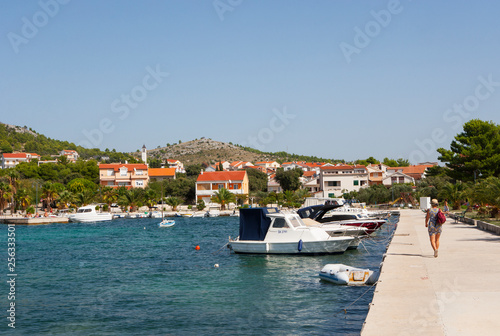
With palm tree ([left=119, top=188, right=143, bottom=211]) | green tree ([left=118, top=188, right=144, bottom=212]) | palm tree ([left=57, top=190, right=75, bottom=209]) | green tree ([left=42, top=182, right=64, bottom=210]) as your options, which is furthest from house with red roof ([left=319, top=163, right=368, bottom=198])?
green tree ([left=42, top=182, right=64, bottom=210])

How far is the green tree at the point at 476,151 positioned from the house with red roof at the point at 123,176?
72.4 m

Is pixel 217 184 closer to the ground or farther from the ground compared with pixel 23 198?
farther from the ground

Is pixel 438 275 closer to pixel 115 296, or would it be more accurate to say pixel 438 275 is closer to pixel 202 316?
pixel 202 316

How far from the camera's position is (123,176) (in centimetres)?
11831

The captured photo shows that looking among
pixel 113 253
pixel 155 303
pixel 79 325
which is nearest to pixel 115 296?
pixel 155 303

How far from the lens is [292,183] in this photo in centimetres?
11269

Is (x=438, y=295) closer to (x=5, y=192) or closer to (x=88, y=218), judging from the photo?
(x=88, y=218)

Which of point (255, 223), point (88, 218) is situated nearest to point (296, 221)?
point (255, 223)

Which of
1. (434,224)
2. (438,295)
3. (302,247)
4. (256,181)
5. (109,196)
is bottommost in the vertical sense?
(302,247)

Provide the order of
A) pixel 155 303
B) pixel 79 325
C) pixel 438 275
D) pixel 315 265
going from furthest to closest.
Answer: pixel 315 265 → pixel 155 303 → pixel 79 325 → pixel 438 275

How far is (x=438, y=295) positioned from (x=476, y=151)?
190 ft

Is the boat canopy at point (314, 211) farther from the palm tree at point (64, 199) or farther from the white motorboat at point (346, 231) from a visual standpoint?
the palm tree at point (64, 199)

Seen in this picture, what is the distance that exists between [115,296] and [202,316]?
17.7 feet

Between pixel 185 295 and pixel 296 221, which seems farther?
pixel 296 221
